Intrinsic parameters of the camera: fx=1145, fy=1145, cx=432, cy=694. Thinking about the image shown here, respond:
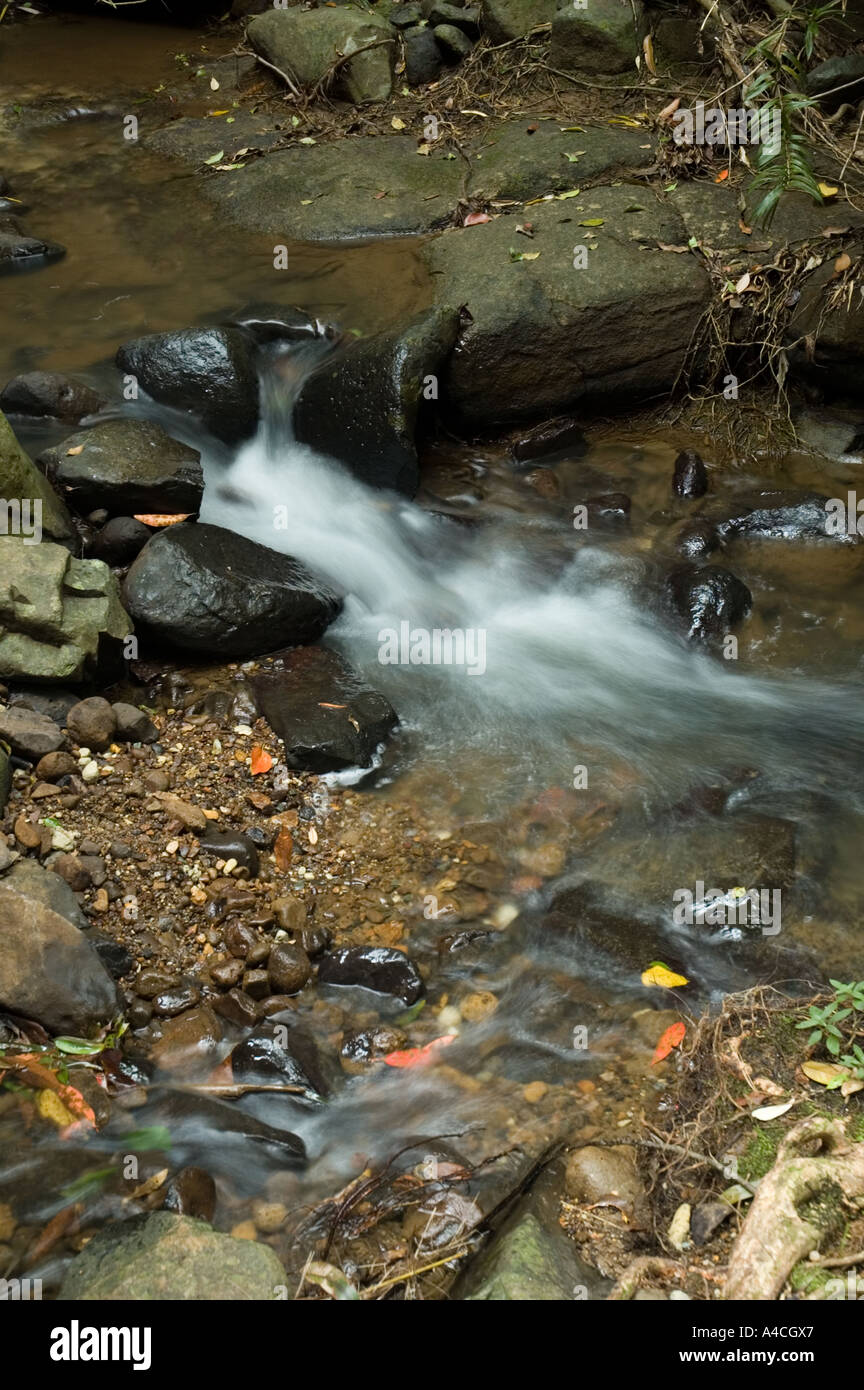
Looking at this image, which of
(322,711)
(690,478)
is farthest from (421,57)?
(322,711)

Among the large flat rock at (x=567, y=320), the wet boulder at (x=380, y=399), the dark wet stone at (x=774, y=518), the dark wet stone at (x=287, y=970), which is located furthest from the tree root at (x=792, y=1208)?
the large flat rock at (x=567, y=320)

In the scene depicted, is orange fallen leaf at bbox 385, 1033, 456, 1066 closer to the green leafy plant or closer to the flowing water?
the flowing water

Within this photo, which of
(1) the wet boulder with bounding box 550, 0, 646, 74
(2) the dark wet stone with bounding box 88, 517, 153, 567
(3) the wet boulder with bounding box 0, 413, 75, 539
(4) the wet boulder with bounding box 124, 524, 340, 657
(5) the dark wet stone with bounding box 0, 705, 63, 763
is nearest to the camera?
(5) the dark wet stone with bounding box 0, 705, 63, 763

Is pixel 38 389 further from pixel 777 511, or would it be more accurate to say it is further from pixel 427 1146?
pixel 427 1146

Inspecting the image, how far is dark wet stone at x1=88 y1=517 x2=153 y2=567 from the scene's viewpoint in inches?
224

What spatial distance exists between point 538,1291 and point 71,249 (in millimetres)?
7745

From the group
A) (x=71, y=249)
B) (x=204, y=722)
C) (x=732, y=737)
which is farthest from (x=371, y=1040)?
(x=71, y=249)

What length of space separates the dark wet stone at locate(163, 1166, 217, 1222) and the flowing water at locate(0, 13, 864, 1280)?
0.10 m

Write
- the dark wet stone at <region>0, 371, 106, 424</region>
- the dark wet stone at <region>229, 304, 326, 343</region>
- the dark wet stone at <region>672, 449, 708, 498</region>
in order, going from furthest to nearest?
1. the dark wet stone at <region>229, 304, 326, 343</region>
2. the dark wet stone at <region>672, 449, 708, 498</region>
3. the dark wet stone at <region>0, 371, 106, 424</region>

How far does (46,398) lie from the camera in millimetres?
6477

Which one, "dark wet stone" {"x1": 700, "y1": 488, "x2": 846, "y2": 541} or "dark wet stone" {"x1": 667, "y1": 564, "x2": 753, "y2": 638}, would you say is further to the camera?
"dark wet stone" {"x1": 700, "y1": 488, "x2": 846, "y2": 541}

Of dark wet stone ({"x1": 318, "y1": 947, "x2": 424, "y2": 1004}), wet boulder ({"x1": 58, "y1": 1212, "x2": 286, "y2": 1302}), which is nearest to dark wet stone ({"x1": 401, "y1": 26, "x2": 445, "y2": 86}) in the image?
dark wet stone ({"x1": 318, "y1": 947, "x2": 424, "y2": 1004})

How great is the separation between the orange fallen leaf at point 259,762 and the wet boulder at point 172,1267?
2241 mm

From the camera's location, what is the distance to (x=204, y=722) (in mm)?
5164
